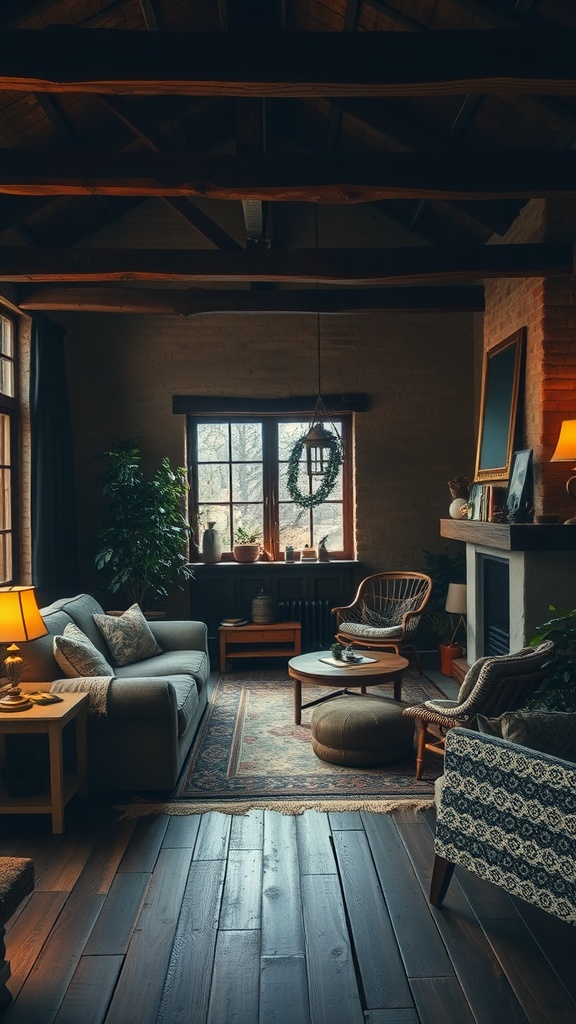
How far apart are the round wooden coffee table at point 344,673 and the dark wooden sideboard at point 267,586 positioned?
223cm

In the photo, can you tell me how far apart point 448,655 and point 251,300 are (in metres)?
3.65

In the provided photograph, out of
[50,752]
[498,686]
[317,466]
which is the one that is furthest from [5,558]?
[498,686]

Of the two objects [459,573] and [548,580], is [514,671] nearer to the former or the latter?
[548,580]

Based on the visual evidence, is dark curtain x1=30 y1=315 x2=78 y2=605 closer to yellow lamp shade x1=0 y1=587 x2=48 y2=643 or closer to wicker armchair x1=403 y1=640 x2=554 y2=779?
yellow lamp shade x1=0 y1=587 x2=48 y2=643

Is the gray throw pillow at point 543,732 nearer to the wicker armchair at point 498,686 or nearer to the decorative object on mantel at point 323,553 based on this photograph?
the wicker armchair at point 498,686

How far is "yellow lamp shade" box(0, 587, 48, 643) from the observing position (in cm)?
370

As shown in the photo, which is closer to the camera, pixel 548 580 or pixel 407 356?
pixel 548 580

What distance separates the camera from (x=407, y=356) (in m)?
7.88

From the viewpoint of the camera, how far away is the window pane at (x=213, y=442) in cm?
802

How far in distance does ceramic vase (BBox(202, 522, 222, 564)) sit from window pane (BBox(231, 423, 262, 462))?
83 cm

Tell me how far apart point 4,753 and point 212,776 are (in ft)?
3.84

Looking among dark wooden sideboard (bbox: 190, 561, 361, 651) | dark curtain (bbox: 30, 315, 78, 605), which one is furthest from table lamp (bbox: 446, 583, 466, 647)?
dark curtain (bbox: 30, 315, 78, 605)

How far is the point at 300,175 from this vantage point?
4.31 m

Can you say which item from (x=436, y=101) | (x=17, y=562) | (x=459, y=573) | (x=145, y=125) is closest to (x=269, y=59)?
(x=145, y=125)
